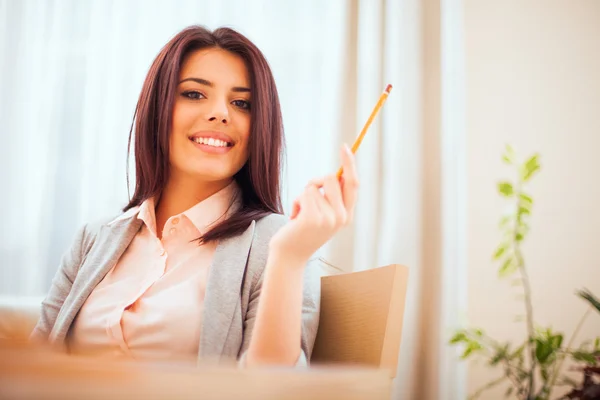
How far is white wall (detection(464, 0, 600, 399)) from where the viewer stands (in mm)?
1729

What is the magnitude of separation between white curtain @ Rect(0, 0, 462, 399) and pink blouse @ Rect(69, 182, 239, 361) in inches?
26.6

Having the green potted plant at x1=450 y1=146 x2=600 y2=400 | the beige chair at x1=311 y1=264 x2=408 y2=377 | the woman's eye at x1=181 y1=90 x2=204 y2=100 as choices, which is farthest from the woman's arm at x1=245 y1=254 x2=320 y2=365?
the green potted plant at x1=450 y1=146 x2=600 y2=400

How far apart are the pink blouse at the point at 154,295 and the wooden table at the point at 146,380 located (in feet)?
2.07

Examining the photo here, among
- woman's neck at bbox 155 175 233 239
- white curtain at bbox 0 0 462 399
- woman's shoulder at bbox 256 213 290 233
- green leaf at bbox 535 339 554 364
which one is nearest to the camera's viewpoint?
woman's shoulder at bbox 256 213 290 233

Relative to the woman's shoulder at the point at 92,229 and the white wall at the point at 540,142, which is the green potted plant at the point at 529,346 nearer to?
the white wall at the point at 540,142

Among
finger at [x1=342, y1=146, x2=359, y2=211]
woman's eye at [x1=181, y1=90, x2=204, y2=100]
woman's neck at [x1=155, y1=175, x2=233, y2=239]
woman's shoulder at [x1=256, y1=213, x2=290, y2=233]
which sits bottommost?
woman's shoulder at [x1=256, y1=213, x2=290, y2=233]

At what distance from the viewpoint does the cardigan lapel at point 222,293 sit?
88cm

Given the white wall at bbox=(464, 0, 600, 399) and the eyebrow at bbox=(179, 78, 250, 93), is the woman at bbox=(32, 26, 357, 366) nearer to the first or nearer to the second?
the eyebrow at bbox=(179, 78, 250, 93)

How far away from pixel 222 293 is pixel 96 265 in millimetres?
287

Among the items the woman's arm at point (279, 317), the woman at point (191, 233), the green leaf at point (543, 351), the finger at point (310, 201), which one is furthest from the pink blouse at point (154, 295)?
the green leaf at point (543, 351)

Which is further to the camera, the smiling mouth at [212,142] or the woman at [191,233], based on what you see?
the smiling mouth at [212,142]

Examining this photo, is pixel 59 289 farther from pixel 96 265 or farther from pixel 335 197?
pixel 335 197

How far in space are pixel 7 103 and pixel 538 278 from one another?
1744 mm

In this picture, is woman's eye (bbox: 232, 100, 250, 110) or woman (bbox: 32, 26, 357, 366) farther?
woman's eye (bbox: 232, 100, 250, 110)
